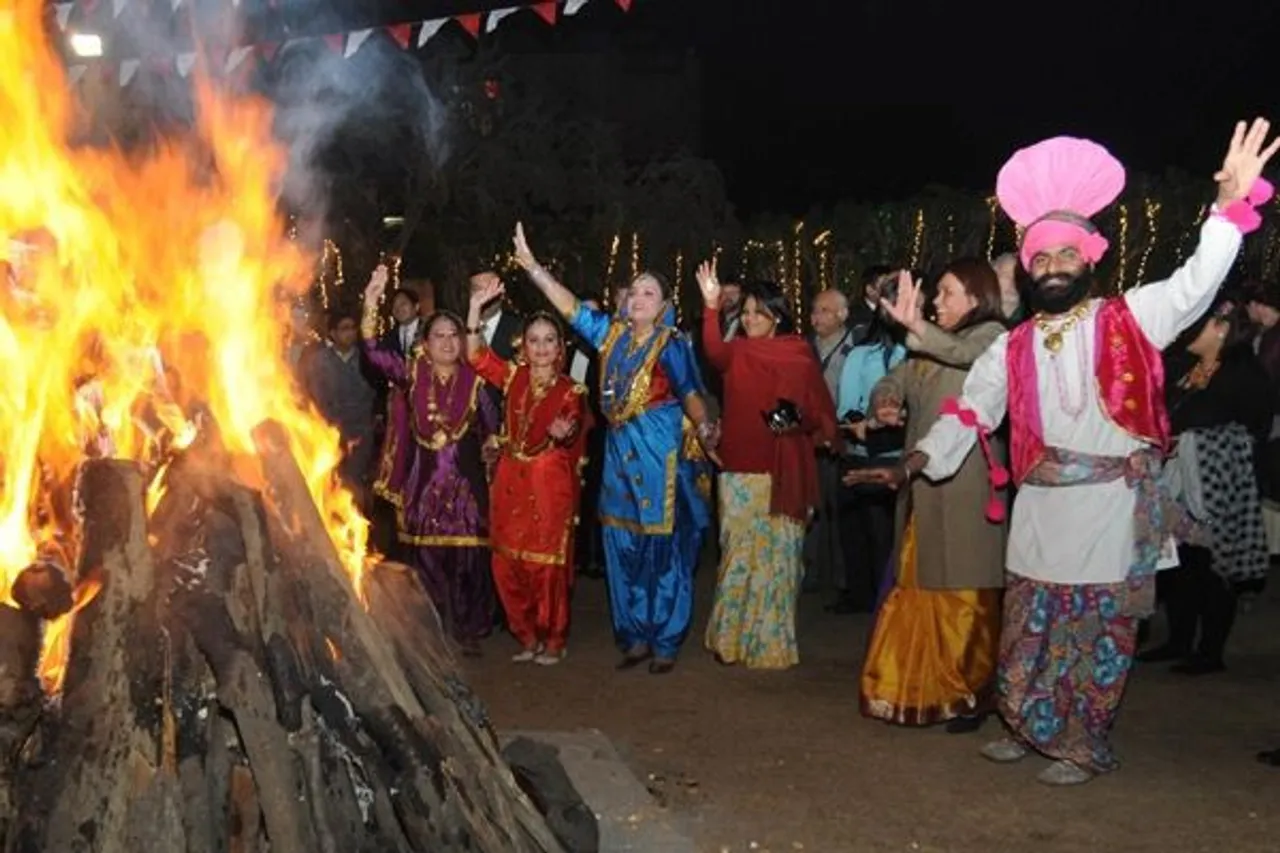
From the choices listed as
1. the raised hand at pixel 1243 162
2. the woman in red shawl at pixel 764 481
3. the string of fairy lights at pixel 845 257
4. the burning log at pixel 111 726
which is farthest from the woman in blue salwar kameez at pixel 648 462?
the string of fairy lights at pixel 845 257

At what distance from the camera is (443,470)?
316 inches

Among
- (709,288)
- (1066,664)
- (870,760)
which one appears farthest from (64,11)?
(1066,664)

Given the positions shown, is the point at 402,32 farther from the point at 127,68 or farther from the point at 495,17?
the point at 127,68

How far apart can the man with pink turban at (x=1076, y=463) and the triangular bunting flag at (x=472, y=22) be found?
359 centimetres

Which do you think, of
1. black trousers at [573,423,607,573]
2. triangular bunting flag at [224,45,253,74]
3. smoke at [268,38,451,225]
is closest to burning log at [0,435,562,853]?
triangular bunting flag at [224,45,253,74]

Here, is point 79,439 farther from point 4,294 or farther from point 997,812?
point 997,812

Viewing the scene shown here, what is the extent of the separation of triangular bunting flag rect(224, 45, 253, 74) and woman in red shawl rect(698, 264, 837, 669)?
10.1 feet

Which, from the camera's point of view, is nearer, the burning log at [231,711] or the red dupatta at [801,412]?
the burning log at [231,711]

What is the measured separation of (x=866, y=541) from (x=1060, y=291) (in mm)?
3893

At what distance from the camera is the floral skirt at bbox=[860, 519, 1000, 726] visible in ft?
21.3

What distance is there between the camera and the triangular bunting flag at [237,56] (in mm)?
8414

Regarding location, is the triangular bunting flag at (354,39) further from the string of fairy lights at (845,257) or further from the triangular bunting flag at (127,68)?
the string of fairy lights at (845,257)

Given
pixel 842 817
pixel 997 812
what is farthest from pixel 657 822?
pixel 997 812

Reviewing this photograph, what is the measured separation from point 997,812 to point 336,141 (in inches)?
847
